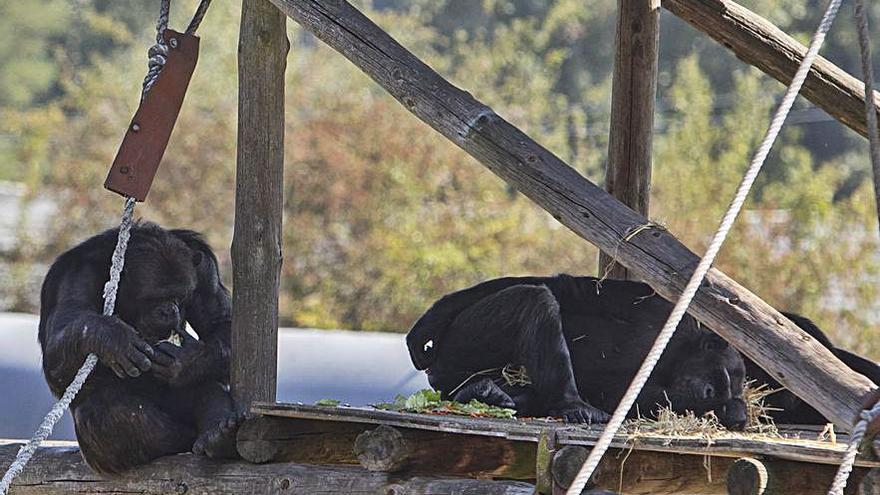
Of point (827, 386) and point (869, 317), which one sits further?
point (869, 317)

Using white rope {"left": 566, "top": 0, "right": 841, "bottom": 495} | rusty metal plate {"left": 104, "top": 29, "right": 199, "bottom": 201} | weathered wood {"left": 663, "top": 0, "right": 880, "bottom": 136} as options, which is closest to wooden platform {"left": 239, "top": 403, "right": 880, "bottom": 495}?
white rope {"left": 566, "top": 0, "right": 841, "bottom": 495}

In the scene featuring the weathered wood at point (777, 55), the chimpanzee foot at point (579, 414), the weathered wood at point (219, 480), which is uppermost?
the weathered wood at point (777, 55)

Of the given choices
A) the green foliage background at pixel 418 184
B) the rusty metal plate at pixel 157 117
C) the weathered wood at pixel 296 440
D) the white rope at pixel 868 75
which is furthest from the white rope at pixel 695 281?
the green foliage background at pixel 418 184

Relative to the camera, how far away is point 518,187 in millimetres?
4492

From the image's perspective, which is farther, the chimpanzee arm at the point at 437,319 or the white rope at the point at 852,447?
the chimpanzee arm at the point at 437,319

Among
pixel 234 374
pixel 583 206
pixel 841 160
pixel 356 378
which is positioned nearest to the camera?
pixel 583 206

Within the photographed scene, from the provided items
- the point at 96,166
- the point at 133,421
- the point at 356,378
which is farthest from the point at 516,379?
the point at 96,166

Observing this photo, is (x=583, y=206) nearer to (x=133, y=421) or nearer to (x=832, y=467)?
(x=832, y=467)

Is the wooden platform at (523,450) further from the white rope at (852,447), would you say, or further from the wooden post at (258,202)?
the wooden post at (258,202)

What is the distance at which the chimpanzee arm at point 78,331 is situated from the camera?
16.9 ft

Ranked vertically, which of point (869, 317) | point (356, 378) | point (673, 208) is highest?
point (673, 208)

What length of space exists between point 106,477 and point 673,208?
1221cm

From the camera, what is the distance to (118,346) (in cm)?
514

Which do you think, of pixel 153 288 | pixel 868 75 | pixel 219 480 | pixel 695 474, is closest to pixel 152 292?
pixel 153 288
